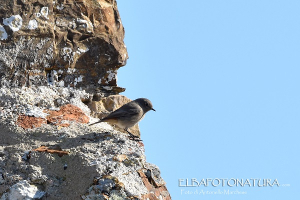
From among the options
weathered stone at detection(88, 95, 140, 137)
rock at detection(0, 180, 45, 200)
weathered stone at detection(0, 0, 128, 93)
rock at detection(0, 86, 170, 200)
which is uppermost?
weathered stone at detection(0, 0, 128, 93)

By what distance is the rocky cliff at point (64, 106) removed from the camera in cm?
408

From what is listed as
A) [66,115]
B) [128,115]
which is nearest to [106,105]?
[128,115]

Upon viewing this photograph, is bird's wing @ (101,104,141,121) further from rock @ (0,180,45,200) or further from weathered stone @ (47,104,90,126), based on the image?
rock @ (0,180,45,200)

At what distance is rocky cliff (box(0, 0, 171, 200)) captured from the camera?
4.08 m

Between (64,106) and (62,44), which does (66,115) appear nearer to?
(64,106)

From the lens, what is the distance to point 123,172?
13.6 feet

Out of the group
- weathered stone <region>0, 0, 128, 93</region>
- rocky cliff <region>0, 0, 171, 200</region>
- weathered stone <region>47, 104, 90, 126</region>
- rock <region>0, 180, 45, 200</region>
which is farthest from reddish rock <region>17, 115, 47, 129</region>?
rock <region>0, 180, 45, 200</region>

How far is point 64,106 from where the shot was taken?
18.3ft

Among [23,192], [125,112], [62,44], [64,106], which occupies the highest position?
[62,44]

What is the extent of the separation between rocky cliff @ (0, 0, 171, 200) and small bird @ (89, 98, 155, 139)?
14 centimetres

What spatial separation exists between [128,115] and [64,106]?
1.07 meters

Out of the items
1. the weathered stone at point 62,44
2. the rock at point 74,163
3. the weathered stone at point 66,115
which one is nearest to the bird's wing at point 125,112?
the weathered stone at point 62,44

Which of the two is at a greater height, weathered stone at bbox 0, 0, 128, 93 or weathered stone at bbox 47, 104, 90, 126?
weathered stone at bbox 0, 0, 128, 93

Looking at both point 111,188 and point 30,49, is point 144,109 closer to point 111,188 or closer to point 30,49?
point 30,49
